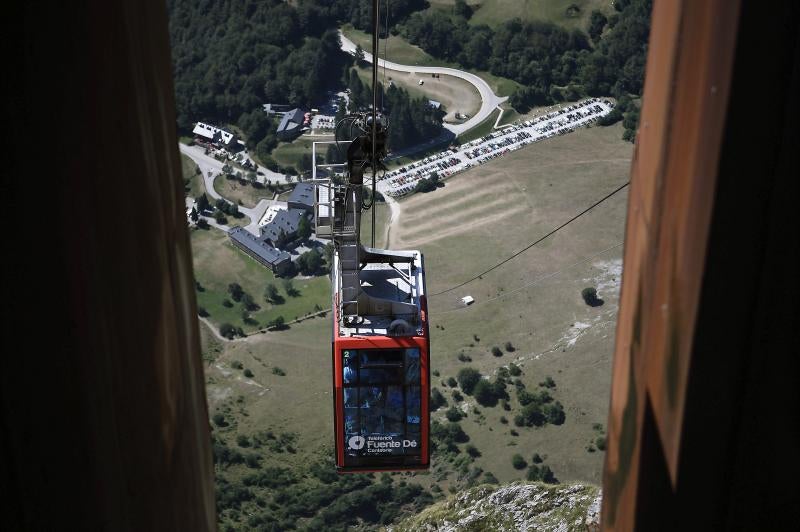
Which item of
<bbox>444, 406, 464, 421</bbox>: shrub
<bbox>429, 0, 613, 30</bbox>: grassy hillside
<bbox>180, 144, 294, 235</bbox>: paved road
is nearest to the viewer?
<bbox>444, 406, 464, 421</bbox>: shrub

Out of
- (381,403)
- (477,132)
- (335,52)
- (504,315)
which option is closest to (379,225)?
(504,315)

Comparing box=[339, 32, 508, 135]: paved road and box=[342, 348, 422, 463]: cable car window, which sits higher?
box=[342, 348, 422, 463]: cable car window

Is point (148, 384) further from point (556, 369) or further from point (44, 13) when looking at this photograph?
point (556, 369)

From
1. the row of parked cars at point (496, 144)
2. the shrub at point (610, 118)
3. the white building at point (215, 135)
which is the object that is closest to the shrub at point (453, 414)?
the row of parked cars at point (496, 144)

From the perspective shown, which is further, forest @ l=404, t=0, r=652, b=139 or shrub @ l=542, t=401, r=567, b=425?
forest @ l=404, t=0, r=652, b=139

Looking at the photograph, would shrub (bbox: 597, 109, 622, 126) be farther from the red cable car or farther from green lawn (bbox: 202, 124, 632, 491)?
the red cable car

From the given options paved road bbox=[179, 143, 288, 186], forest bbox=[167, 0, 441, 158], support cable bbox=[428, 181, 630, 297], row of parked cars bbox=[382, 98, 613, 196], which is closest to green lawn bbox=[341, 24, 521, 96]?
forest bbox=[167, 0, 441, 158]

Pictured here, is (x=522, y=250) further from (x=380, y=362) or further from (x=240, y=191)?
(x=380, y=362)
